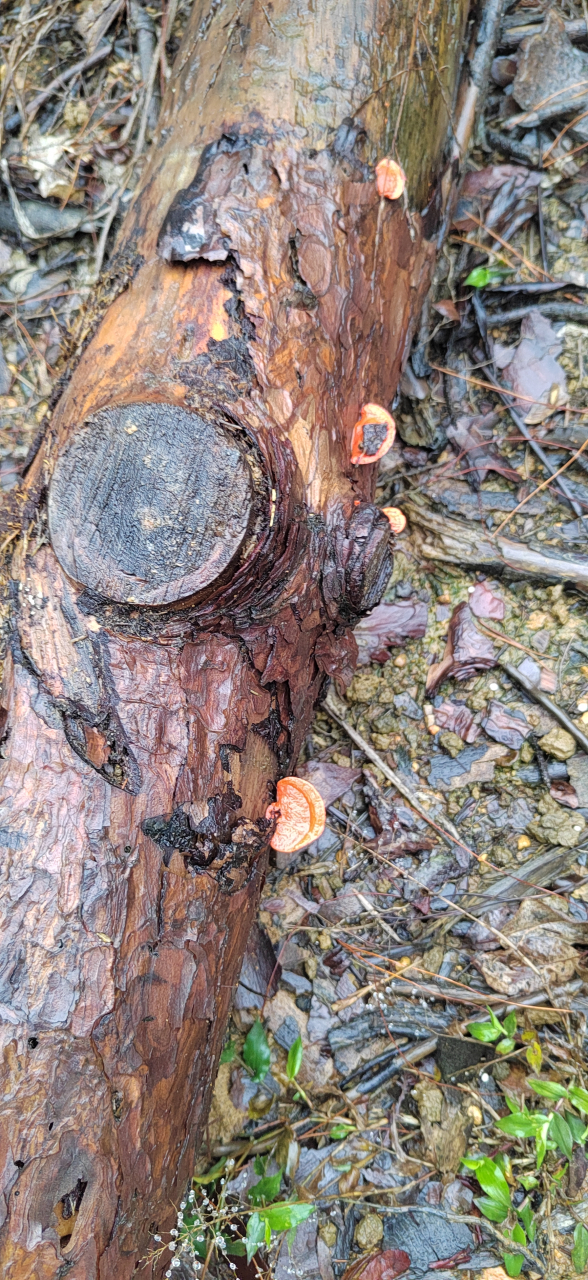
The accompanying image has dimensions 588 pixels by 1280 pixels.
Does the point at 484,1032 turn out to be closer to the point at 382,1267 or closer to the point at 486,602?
the point at 382,1267

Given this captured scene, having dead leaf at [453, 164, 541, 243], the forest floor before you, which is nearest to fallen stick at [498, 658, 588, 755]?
the forest floor

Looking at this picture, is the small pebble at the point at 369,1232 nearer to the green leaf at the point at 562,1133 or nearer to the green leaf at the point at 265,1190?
the green leaf at the point at 265,1190

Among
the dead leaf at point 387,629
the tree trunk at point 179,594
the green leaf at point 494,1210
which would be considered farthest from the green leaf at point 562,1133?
the dead leaf at point 387,629

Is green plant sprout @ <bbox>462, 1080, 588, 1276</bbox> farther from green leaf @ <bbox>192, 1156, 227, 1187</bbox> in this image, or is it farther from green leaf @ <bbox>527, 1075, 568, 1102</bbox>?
green leaf @ <bbox>192, 1156, 227, 1187</bbox>

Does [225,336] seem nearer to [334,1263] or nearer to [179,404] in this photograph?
[179,404]

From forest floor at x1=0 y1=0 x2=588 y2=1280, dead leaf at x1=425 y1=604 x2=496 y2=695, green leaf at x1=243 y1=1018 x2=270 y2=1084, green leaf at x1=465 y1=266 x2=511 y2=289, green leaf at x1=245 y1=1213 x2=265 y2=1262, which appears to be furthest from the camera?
green leaf at x1=465 y1=266 x2=511 y2=289

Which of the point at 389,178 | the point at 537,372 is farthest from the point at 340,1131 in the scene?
the point at 389,178

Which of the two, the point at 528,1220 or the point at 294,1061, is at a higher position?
the point at 294,1061

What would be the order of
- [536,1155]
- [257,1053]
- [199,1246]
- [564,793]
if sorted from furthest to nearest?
[564,793] < [257,1053] < [536,1155] < [199,1246]
